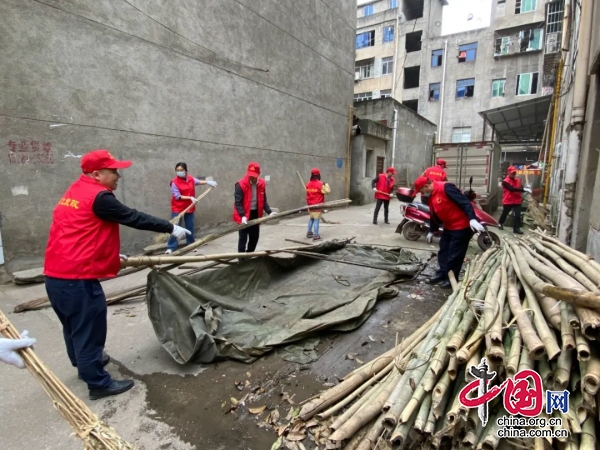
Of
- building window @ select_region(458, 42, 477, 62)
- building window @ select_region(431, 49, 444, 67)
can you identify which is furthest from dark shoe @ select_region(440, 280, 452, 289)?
building window @ select_region(431, 49, 444, 67)

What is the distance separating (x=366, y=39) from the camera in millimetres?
29266

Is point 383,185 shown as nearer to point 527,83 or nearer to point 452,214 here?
point 452,214

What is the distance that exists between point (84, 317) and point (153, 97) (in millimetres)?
5404

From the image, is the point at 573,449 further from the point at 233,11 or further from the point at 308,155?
the point at 308,155

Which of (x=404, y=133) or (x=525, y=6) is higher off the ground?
(x=525, y=6)

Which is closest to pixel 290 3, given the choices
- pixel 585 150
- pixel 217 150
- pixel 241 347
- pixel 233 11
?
pixel 233 11

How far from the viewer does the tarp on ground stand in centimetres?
277

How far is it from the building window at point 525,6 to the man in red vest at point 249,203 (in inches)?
1080

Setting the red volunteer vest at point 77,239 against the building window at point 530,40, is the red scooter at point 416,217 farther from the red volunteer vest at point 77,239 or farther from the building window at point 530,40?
the building window at point 530,40

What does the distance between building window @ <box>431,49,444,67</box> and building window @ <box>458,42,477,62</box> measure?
133 cm

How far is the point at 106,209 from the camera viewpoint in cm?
222

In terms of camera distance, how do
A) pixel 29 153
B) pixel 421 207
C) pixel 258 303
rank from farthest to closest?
pixel 421 207, pixel 29 153, pixel 258 303

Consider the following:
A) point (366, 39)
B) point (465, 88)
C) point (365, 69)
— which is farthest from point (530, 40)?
point (366, 39)

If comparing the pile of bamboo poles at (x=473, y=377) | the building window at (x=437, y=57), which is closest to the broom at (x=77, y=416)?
the pile of bamboo poles at (x=473, y=377)
